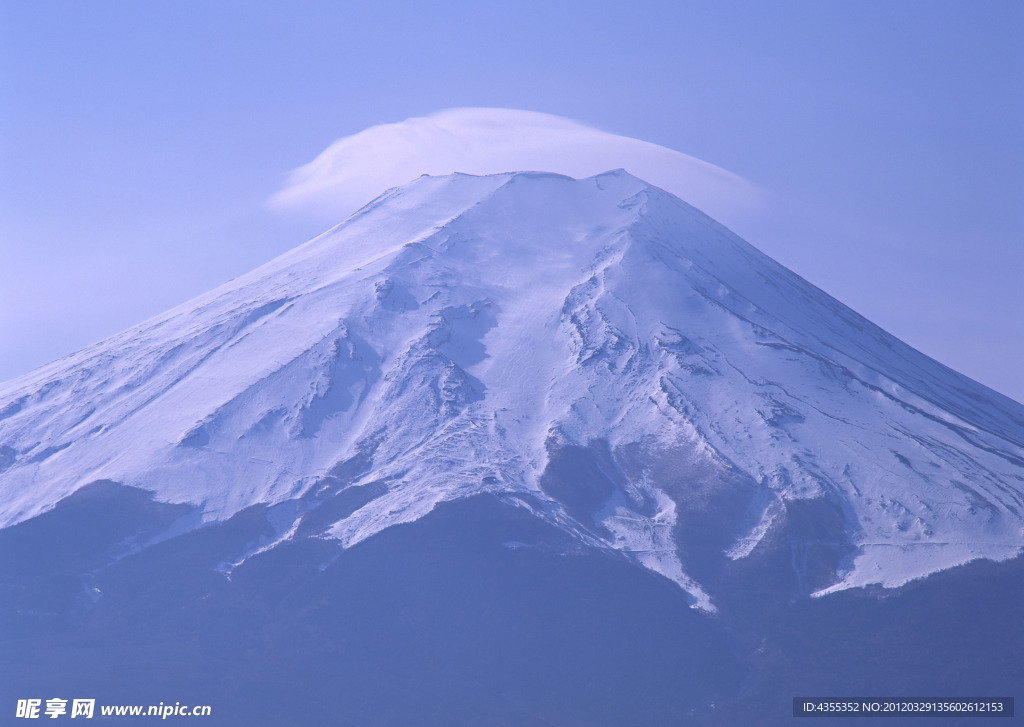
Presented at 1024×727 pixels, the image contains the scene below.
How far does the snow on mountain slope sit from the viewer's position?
226 ft

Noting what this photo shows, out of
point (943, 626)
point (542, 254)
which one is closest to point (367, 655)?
point (943, 626)

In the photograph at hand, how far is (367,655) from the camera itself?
200 feet

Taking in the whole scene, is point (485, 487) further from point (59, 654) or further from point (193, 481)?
point (59, 654)

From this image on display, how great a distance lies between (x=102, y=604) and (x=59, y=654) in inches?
162
